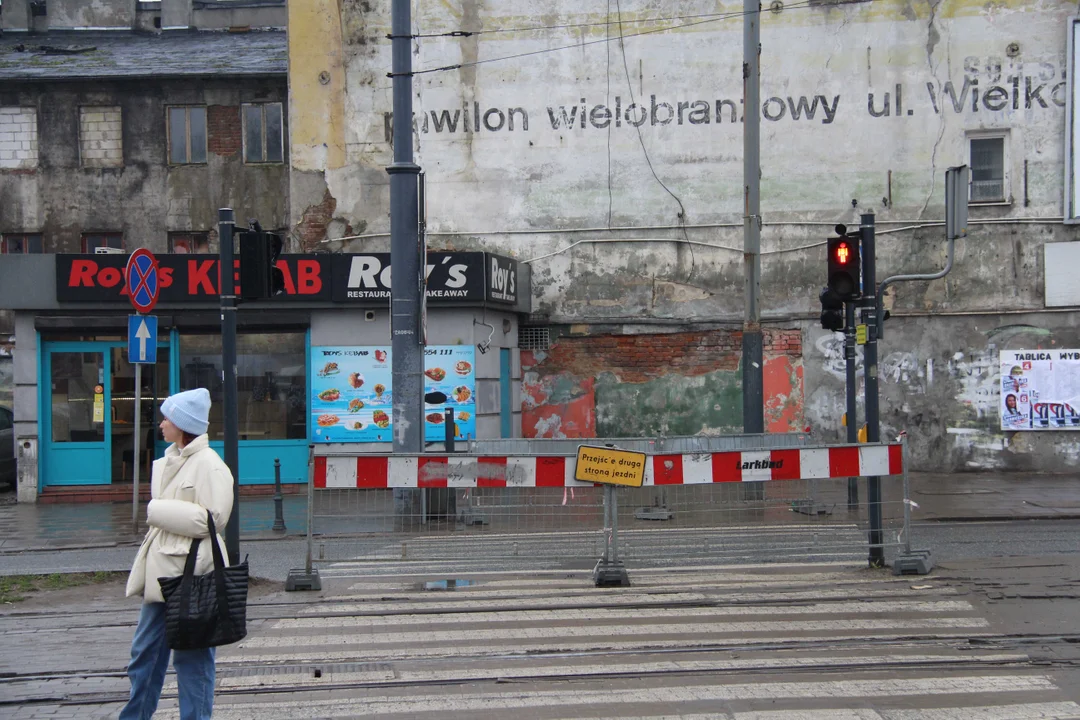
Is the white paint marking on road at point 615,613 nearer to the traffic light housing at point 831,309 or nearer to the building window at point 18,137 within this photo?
the traffic light housing at point 831,309

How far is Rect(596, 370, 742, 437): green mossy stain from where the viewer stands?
69.7ft

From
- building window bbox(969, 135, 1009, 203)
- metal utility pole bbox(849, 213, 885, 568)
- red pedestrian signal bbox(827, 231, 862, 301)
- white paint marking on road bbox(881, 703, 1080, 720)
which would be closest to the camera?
white paint marking on road bbox(881, 703, 1080, 720)

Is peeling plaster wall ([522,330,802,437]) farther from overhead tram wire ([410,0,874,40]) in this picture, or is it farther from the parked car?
the parked car

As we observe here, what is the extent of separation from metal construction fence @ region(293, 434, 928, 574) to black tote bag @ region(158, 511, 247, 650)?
14.0ft

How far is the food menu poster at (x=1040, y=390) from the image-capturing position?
20219 mm

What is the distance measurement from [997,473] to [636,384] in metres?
6.87

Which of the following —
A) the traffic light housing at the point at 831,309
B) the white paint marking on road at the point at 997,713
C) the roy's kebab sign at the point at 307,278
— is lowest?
the white paint marking on road at the point at 997,713

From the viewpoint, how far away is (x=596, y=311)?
70.2ft

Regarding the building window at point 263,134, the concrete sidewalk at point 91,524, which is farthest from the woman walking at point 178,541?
the building window at point 263,134

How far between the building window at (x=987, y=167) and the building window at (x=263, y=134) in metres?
14.3

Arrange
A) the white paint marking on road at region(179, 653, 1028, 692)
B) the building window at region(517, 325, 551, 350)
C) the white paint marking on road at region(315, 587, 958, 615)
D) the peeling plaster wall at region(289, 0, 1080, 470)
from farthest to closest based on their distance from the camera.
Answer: the building window at region(517, 325, 551, 350)
the peeling plaster wall at region(289, 0, 1080, 470)
the white paint marking on road at region(315, 587, 958, 615)
the white paint marking on road at region(179, 653, 1028, 692)

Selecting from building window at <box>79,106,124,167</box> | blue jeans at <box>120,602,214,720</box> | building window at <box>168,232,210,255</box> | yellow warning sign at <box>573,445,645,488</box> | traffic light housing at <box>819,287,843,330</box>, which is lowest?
blue jeans at <box>120,602,214,720</box>

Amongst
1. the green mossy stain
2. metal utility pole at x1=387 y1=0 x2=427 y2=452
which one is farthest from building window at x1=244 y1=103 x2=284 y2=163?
metal utility pole at x1=387 y1=0 x2=427 y2=452

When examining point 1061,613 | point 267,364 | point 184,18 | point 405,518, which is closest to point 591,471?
point 405,518
